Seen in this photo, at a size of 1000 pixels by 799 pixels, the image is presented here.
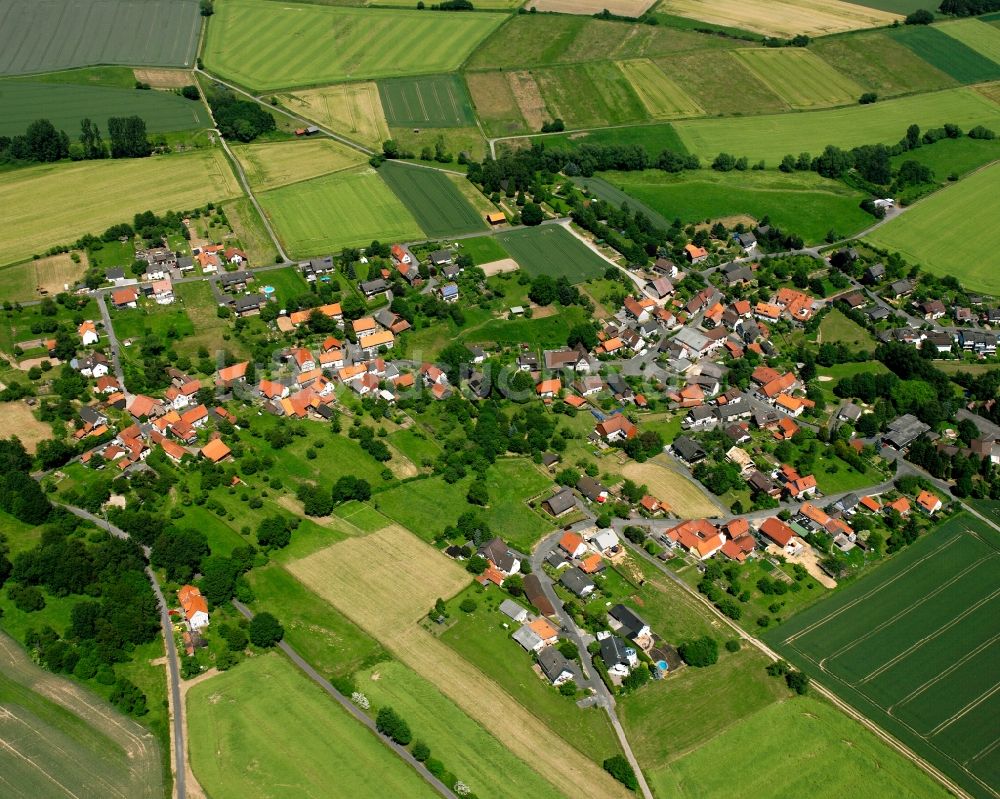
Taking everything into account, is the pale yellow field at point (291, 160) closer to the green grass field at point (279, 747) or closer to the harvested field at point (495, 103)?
the harvested field at point (495, 103)

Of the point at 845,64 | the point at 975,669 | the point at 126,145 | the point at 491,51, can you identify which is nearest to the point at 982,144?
the point at 845,64

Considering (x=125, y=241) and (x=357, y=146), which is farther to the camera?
(x=357, y=146)

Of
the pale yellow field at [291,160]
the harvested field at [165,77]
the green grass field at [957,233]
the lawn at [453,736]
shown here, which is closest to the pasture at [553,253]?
the pale yellow field at [291,160]

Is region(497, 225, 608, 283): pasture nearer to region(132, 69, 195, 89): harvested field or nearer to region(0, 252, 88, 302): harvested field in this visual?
region(0, 252, 88, 302): harvested field

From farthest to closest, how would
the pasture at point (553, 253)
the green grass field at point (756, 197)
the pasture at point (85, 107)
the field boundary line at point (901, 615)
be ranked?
the pasture at point (85, 107) → the green grass field at point (756, 197) → the pasture at point (553, 253) → the field boundary line at point (901, 615)

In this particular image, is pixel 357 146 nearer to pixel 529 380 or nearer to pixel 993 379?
pixel 529 380

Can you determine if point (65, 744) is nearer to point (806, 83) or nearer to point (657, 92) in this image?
point (657, 92)
